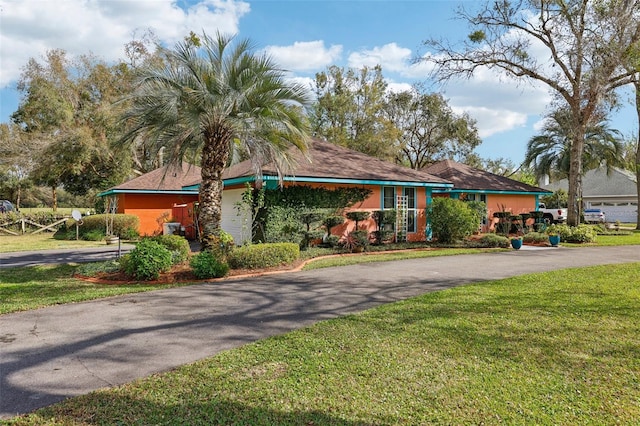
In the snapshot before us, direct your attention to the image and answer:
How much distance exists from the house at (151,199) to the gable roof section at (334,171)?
7.15 meters

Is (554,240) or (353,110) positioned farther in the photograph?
(353,110)

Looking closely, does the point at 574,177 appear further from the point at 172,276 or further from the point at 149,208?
the point at 149,208

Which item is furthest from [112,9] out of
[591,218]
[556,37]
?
[591,218]

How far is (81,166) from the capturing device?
26953 millimetres

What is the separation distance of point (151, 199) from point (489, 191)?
19.4 m

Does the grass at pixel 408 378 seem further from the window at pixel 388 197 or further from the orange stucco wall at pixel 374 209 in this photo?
the window at pixel 388 197

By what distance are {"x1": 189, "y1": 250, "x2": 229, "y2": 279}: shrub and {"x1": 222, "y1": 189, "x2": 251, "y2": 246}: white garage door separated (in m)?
4.61

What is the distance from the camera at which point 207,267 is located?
9.07m

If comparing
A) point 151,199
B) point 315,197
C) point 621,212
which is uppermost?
point 151,199

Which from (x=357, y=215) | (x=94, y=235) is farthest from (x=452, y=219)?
(x=94, y=235)

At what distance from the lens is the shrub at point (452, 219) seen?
16.0 meters

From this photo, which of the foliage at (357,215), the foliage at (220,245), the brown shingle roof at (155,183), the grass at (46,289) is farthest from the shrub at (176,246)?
the brown shingle roof at (155,183)

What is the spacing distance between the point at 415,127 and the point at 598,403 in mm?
33563

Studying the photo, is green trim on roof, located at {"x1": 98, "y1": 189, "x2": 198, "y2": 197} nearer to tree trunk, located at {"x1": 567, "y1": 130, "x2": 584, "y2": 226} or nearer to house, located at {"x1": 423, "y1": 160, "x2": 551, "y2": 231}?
house, located at {"x1": 423, "y1": 160, "x2": 551, "y2": 231}
